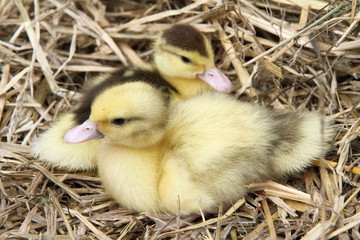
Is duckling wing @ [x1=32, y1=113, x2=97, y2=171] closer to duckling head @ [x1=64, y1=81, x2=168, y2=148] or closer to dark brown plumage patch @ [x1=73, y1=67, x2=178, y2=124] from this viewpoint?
dark brown plumage patch @ [x1=73, y1=67, x2=178, y2=124]

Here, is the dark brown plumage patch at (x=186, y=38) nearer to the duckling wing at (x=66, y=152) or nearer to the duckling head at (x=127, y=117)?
the duckling head at (x=127, y=117)

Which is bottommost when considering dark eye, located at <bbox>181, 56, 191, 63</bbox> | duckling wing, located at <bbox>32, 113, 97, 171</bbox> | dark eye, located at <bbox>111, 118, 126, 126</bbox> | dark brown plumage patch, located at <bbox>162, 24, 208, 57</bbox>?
duckling wing, located at <bbox>32, 113, 97, 171</bbox>

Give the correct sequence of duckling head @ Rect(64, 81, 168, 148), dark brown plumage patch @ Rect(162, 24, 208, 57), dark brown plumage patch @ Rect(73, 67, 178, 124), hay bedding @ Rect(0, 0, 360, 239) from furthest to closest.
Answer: dark brown plumage patch @ Rect(162, 24, 208, 57) → dark brown plumage patch @ Rect(73, 67, 178, 124) → hay bedding @ Rect(0, 0, 360, 239) → duckling head @ Rect(64, 81, 168, 148)

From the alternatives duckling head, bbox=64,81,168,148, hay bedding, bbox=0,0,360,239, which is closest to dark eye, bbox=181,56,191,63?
hay bedding, bbox=0,0,360,239

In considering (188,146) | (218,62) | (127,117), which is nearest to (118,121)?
(127,117)

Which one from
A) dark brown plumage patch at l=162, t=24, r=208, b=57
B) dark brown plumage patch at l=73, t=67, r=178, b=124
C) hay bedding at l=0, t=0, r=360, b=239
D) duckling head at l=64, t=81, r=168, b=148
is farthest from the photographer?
dark brown plumage patch at l=162, t=24, r=208, b=57

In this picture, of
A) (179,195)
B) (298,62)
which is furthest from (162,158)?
(298,62)

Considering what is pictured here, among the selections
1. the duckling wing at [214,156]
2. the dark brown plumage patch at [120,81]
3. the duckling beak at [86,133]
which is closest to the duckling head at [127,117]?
the duckling beak at [86,133]

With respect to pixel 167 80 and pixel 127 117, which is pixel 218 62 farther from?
pixel 127 117
